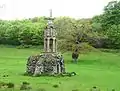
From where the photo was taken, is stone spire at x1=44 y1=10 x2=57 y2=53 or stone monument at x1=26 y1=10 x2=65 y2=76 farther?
stone spire at x1=44 y1=10 x2=57 y2=53

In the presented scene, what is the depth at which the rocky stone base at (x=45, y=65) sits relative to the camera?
4753 cm

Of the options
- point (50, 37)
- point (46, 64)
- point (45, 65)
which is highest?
point (50, 37)

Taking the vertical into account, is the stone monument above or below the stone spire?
below

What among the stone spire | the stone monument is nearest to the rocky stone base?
the stone monument

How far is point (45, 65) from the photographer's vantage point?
47.8 metres

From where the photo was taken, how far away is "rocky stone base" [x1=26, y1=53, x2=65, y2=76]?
47.5 meters

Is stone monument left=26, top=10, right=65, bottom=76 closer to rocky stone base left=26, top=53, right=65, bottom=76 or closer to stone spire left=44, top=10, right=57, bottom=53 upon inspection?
rocky stone base left=26, top=53, right=65, bottom=76

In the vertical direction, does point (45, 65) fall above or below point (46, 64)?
below

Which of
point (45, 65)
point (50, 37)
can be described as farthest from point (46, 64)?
point (50, 37)

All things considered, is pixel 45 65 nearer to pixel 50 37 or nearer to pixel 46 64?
pixel 46 64

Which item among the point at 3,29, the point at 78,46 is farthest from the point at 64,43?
the point at 3,29

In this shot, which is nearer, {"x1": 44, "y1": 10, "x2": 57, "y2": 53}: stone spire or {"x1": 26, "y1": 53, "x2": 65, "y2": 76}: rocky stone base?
{"x1": 26, "y1": 53, "x2": 65, "y2": 76}: rocky stone base

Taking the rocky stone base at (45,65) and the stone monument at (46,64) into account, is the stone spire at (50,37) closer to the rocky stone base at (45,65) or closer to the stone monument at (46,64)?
the stone monument at (46,64)

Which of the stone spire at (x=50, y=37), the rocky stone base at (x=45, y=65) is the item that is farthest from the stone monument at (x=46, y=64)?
the stone spire at (x=50, y=37)
